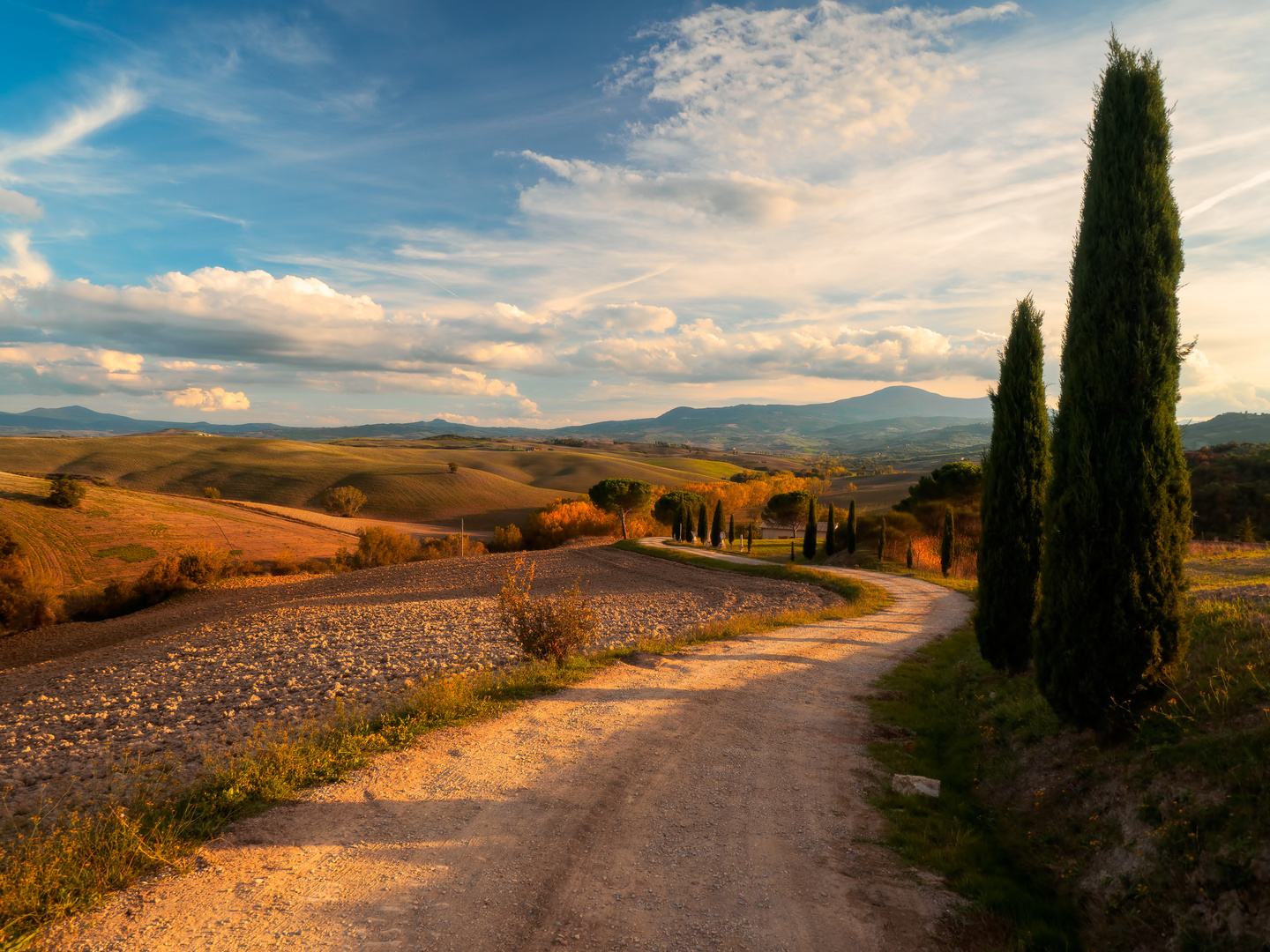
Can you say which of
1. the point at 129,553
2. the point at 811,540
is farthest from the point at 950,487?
the point at 129,553

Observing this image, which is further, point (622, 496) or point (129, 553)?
point (622, 496)

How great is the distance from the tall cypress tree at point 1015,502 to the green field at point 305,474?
85.5 meters

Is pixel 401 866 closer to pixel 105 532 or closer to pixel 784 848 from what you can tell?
pixel 784 848

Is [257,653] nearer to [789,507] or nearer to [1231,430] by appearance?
[789,507]

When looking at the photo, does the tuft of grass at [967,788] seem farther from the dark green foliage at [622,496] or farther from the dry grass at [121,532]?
the dry grass at [121,532]

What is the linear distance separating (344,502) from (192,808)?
95.0 m

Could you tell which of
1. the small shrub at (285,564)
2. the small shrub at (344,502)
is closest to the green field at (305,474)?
the small shrub at (344,502)

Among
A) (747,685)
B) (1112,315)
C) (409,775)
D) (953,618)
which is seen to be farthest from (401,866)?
(953,618)

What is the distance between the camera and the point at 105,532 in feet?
177

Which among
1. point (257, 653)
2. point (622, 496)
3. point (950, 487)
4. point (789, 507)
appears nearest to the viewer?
point (257, 653)

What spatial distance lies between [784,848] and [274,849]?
4.88m

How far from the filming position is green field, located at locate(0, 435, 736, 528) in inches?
3979

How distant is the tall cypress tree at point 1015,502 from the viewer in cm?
1194

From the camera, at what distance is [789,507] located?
66.2 m
